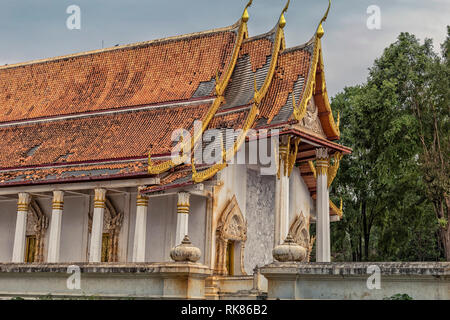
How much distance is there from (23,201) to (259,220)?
711 centimetres

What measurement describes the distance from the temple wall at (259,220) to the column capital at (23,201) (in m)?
6.65

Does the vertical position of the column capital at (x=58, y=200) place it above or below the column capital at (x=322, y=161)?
below

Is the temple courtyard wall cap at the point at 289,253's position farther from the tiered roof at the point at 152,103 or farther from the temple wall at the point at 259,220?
the temple wall at the point at 259,220

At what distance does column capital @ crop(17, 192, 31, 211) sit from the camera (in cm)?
1914

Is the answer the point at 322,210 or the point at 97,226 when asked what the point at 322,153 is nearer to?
the point at 322,210

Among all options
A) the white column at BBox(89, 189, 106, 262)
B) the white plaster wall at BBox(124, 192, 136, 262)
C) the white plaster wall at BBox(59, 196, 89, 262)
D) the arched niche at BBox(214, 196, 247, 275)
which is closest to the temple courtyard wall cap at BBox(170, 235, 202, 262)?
the arched niche at BBox(214, 196, 247, 275)

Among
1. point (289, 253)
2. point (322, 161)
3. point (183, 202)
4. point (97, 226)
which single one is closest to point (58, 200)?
point (97, 226)

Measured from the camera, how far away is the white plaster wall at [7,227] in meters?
A: 20.6

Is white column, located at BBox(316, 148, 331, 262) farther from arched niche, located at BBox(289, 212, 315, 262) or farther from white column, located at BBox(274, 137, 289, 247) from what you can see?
white column, located at BBox(274, 137, 289, 247)

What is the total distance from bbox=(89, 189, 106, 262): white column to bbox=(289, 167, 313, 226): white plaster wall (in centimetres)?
589

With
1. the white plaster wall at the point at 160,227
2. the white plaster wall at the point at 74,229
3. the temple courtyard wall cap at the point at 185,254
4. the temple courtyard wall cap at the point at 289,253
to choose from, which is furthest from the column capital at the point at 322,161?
the temple courtyard wall cap at the point at 185,254

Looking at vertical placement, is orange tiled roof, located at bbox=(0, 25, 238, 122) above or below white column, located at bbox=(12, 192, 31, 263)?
above

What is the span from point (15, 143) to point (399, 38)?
16001 millimetres
